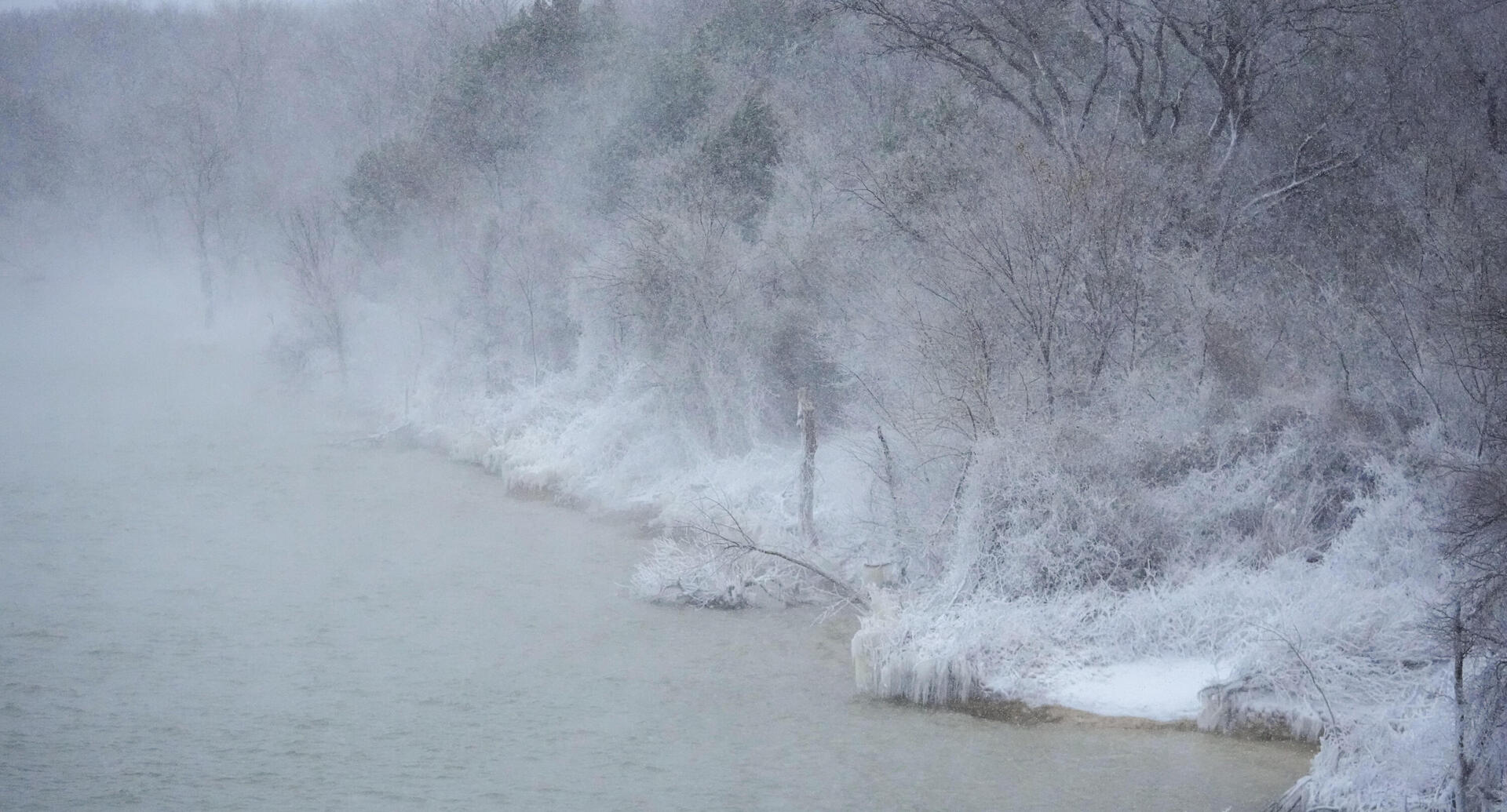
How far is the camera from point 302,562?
1983 cm

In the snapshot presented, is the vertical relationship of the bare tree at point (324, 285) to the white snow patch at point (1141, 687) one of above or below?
above

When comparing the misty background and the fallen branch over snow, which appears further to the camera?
the fallen branch over snow

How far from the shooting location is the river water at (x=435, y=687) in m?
11.4

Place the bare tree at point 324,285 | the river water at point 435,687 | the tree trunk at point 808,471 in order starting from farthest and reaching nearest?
the bare tree at point 324,285
the tree trunk at point 808,471
the river water at point 435,687

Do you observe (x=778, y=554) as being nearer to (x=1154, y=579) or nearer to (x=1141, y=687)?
(x=1154, y=579)

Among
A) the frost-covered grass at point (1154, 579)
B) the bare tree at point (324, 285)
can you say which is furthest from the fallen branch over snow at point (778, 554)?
the bare tree at point (324, 285)

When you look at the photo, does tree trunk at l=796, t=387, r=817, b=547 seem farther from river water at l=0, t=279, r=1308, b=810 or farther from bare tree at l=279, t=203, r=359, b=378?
bare tree at l=279, t=203, r=359, b=378

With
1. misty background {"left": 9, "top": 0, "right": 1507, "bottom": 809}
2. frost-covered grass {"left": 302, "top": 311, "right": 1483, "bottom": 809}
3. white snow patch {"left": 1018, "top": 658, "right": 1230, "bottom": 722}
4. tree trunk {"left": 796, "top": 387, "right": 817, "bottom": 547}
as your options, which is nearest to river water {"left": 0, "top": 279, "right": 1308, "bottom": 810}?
white snow patch {"left": 1018, "top": 658, "right": 1230, "bottom": 722}

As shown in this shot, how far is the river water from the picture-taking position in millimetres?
11367

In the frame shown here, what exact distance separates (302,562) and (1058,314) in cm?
1233

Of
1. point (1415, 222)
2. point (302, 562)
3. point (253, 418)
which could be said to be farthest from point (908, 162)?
point (253, 418)

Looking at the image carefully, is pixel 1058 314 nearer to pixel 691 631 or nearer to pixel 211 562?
pixel 691 631

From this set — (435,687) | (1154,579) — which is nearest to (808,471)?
(1154,579)

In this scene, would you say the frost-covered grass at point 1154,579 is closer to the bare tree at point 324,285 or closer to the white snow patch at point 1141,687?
the white snow patch at point 1141,687
